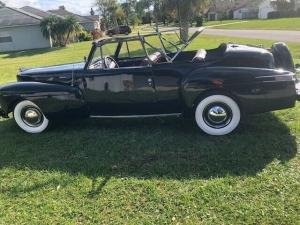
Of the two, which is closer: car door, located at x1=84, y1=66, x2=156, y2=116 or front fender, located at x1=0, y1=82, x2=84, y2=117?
car door, located at x1=84, y1=66, x2=156, y2=116

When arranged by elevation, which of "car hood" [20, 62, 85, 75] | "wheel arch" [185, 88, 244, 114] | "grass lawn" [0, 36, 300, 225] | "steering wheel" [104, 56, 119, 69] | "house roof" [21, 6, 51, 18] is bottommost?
"grass lawn" [0, 36, 300, 225]

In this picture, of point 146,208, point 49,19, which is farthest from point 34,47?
point 146,208

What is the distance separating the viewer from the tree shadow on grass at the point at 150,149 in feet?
15.5

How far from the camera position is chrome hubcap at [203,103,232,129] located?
5562 millimetres

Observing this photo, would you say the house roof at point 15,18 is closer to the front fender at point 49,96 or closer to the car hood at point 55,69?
the car hood at point 55,69

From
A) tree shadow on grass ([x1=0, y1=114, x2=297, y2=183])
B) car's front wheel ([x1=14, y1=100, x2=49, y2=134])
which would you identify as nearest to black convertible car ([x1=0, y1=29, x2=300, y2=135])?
car's front wheel ([x1=14, y1=100, x2=49, y2=134])

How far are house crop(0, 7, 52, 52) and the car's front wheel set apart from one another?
1302 inches

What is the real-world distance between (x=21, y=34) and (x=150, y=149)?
3609cm

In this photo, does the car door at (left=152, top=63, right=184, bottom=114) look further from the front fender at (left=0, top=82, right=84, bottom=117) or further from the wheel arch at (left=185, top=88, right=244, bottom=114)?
the front fender at (left=0, top=82, right=84, bottom=117)

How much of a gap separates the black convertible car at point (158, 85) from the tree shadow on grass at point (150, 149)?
0.28m

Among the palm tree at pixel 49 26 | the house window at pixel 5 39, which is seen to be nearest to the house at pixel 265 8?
the palm tree at pixel 49 26

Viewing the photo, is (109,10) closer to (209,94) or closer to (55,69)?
(55,69)

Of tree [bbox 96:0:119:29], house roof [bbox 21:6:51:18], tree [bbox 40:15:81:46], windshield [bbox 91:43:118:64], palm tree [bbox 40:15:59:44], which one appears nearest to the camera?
windshield [bbox 91:43:118:64]

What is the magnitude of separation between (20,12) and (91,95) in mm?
37293
